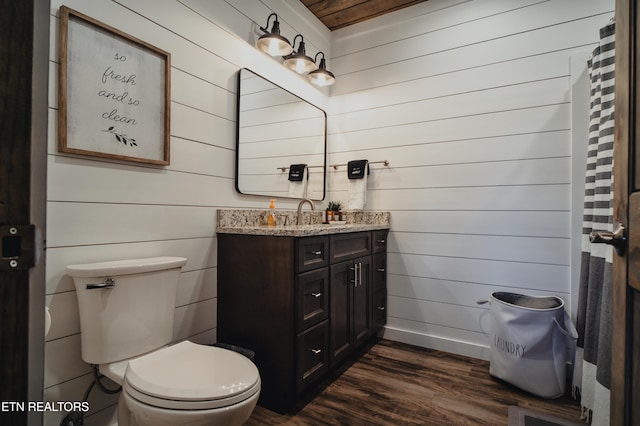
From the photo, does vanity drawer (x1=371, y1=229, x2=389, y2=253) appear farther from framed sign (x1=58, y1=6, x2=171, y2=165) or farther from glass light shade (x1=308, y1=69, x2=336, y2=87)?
framed sign (x1=58, y1=6, x2=171, y2=165)

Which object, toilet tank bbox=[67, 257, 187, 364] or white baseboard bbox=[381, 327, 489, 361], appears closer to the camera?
toilet tank bbox=[67, 257, 187, 364]

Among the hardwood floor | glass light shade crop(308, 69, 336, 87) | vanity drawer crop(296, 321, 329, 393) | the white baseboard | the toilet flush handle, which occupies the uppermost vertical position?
glass light shade crop(308, 69, 336, 87)

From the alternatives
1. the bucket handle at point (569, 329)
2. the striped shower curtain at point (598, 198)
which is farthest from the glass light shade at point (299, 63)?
the bucket handle at point (569, 329)

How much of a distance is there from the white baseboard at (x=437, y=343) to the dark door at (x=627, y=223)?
1674 mm

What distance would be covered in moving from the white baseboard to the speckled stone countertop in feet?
2.89

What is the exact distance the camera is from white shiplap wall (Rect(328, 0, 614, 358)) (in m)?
2.13

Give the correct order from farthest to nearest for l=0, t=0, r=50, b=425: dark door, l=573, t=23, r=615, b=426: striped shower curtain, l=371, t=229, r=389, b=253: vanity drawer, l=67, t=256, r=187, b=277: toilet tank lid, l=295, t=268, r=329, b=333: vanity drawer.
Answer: l=371, t=229, r=389, b=253: vanity drawer < l=295, t=268, r=329, b=333: vanity drawer < l=573, t=23, r=615, b=426: striped shower curtain < l=67, t=256, r=187, b=277: toilet tank lid < l=0, t=0, r=50, b=425: dark door

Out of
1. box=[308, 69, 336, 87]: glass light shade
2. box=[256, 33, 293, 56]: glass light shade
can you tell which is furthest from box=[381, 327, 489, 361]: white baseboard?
box=[256, 33, 293, 56]: glass light shade

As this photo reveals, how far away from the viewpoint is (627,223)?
2.44 ft

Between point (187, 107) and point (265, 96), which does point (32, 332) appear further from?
point (265, 96)

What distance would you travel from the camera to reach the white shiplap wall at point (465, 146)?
213cm

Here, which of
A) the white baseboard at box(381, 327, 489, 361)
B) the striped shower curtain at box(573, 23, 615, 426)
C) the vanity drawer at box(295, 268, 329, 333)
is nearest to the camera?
the striped shower curtain at box(573, 23, 615, 426)

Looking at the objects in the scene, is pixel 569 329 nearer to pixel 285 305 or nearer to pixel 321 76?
pixel 285 305

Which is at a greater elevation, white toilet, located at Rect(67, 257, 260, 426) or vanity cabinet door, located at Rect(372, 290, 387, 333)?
white toilet, located at Rect(67, 257, 260, 426)
